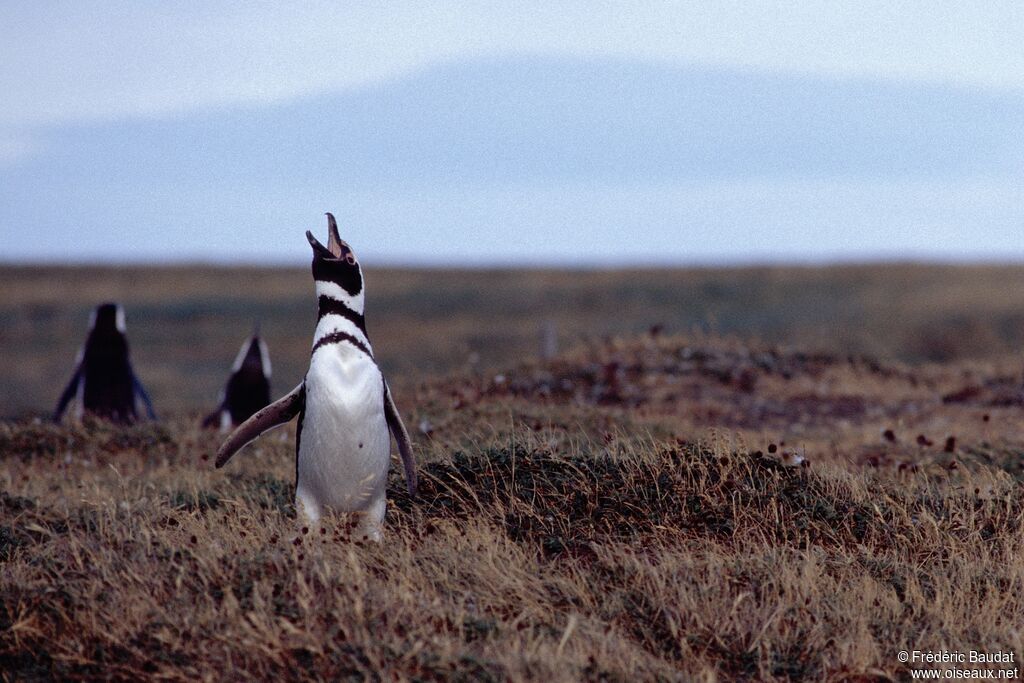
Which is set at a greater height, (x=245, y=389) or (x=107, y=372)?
(x=107, y=372)

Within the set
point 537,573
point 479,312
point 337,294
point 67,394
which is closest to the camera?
point 537,573

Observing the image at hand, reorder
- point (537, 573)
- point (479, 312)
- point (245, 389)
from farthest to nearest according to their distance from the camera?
point (479, 312), point (245, 389), point (537, 573)

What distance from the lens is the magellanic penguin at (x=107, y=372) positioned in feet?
43.0

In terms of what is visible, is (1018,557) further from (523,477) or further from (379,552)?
(379,552)

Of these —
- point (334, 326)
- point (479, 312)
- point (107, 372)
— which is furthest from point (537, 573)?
point (479, 312)

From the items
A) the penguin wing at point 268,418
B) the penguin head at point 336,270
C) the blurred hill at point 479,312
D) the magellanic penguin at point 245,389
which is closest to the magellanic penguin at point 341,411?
the penguin head at point 336,270

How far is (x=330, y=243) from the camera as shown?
565cm

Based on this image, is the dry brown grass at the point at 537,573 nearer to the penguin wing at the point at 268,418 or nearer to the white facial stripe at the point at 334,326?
the penguin wing at the point at 268,418

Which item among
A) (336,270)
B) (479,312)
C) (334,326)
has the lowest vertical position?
(479,312)

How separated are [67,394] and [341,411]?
756 cm

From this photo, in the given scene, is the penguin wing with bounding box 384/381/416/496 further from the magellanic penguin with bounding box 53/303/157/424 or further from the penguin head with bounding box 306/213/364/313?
the magellanic penguin with bounding box 53/303/157/424

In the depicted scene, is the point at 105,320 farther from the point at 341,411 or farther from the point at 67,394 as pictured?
the point at 341,411

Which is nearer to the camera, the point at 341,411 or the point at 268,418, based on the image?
A: the point at 341,411

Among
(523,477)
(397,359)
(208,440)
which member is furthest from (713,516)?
(397,359)
